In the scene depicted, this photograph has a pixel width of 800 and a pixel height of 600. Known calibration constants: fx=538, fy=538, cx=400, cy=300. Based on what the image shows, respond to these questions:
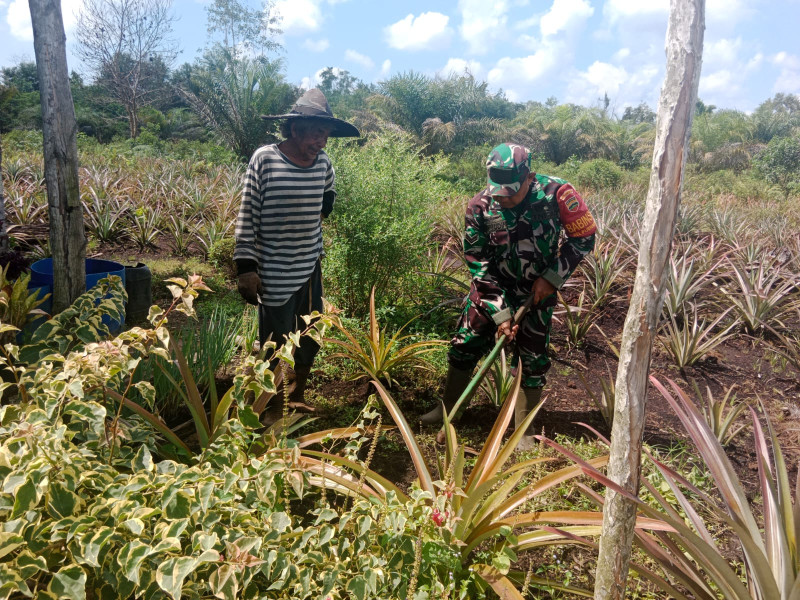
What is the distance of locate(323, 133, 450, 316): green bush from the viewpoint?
14.5 feet

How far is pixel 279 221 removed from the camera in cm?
286

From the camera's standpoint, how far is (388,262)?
4.56 metres

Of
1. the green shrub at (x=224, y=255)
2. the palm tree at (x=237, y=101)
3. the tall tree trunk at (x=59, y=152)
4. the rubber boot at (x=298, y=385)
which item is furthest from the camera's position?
the palm tree at (x=237, y=101)

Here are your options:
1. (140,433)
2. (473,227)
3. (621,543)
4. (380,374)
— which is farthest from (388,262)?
(621,543)

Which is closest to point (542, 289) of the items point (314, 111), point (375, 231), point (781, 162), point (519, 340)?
point (519, 340)

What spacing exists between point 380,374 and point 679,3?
283 cm

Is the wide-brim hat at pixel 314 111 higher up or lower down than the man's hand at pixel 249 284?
higher up

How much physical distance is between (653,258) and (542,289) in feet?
5.72

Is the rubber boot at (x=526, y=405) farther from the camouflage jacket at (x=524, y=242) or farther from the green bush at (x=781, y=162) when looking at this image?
the green bush at (x=781, y=162)

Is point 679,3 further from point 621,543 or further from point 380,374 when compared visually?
point 380,374

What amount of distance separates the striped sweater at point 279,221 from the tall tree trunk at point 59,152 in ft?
2.86

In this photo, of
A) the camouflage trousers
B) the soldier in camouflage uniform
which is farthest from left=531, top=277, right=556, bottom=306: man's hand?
the camouflage trousers

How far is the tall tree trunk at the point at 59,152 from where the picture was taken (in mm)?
2666

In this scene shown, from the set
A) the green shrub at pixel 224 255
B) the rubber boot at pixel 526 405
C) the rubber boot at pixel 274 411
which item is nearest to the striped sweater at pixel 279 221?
the rubber boot at pixel 274 411
